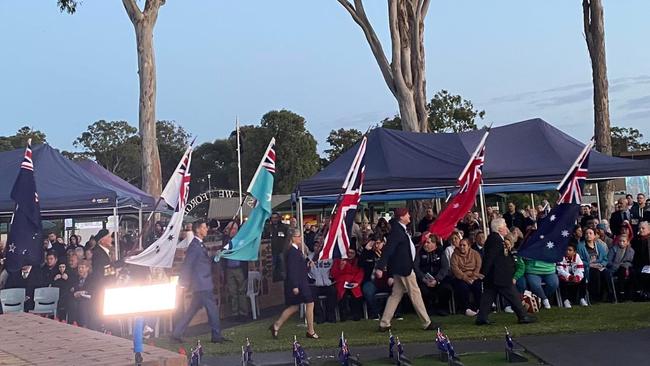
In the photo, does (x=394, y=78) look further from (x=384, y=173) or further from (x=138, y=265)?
(x=138, y=265)

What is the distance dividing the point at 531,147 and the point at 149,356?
1271 centimetres

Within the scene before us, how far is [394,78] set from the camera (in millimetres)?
21625

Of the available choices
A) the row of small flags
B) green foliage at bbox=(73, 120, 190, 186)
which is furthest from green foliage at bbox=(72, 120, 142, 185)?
the row of small flags

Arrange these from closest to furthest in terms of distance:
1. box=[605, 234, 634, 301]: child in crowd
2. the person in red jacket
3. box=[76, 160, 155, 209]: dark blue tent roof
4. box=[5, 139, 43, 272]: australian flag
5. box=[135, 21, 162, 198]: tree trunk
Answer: box=[5, 139, 43, 272]: australian flag, the person in red jacket, box=[605, 234, 634, 301]: child in crowd, box=[76, 160, 155, 209]: dark blue tent roof, box=[135, 21, 162, 198]: tree trunk

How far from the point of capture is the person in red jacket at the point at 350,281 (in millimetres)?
13344

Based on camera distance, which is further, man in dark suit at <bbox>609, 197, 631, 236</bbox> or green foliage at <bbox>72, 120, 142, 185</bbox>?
green foliage at <bbox>72, 120, 142, 185</bbox>

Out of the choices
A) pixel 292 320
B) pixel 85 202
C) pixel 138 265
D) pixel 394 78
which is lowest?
pixel 292 320

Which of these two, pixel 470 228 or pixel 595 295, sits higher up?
pixel 470 228

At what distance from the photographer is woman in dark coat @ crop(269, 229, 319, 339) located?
458 inches

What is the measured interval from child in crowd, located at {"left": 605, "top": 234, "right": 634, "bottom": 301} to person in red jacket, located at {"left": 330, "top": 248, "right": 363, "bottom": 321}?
455 cm

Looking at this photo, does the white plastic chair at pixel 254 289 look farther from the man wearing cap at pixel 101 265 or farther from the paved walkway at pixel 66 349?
the paved walkway at pixel 66 349

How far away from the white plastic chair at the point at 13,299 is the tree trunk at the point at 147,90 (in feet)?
25.2

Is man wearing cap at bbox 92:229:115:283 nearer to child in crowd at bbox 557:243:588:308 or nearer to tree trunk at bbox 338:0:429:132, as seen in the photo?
child in crowd at bbox 557:243:588:308

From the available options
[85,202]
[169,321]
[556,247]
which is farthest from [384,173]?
[85,202]
